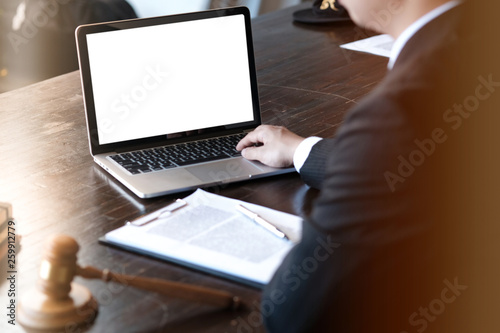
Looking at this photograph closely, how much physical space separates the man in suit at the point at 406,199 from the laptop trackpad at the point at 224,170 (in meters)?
0.46

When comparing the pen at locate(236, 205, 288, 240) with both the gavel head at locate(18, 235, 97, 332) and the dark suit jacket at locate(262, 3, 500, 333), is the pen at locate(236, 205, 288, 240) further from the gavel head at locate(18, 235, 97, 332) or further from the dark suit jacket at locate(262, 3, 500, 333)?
the gavel head at locate(18, 235, 97, 332)

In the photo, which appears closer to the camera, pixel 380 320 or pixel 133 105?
pixel 380 320

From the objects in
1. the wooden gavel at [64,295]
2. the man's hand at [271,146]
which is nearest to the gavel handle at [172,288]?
the wooden gavel at [64,295]

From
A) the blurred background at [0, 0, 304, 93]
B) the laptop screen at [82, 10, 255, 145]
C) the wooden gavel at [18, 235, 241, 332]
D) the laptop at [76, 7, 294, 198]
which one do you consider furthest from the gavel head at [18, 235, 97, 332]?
the blurred background at [0, 0, 304, 93]

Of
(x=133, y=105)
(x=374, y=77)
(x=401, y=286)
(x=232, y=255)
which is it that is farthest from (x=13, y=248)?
(x=374, y=77)

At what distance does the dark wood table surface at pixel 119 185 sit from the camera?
99 cm

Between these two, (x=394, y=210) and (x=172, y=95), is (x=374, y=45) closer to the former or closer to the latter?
(x=172, y=95)

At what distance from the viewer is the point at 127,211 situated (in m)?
1.28

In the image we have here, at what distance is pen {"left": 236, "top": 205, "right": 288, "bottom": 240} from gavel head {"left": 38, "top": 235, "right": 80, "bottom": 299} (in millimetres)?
339

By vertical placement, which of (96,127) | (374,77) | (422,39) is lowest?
(374,77)

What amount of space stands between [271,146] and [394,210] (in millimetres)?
625

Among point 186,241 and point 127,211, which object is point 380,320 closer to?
point 186,241

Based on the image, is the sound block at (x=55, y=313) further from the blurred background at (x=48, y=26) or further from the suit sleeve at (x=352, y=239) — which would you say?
the blurred background at (x=48, y=26)

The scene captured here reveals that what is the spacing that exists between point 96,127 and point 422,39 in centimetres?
79
